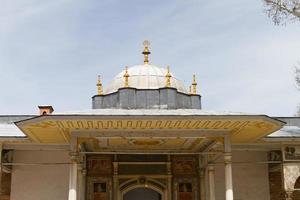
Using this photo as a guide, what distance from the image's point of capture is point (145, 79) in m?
17.0

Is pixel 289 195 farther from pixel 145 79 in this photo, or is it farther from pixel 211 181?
pixel 145 79

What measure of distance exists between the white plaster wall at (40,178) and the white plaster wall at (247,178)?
481 centimetres

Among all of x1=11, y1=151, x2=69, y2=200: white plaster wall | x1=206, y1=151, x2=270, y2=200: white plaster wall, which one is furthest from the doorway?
x1=11, y1=151, x2=69, y2=200: white plaster wall

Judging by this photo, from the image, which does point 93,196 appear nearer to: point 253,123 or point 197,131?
point 197,131

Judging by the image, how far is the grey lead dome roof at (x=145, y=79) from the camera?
16.9 m

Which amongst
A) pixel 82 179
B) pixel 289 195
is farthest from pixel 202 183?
pixel 82 179

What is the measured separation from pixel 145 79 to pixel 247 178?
4.63m

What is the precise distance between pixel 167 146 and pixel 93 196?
2931 mm

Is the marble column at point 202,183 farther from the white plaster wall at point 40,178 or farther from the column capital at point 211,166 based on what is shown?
the white plaster wall at point 40,178

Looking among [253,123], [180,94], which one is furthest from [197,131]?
[180,94]

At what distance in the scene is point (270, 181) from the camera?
1580 centimetres

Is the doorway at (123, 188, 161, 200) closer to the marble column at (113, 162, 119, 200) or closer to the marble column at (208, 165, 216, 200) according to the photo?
the marble column at (113, 162, 119, 200)

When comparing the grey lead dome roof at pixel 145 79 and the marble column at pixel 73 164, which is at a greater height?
the grey lead dome roof at pixel 145 79

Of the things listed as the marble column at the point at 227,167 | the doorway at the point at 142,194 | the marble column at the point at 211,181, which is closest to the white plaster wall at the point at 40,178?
the marble column at the point at 211,181
